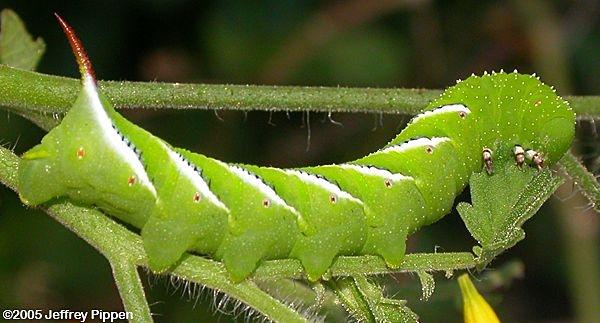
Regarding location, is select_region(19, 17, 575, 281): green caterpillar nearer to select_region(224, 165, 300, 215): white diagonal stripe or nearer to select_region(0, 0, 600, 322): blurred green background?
select_region(224, 165, 300, 215): white diagonal stripe

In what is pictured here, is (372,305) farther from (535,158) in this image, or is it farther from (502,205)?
(535,158)

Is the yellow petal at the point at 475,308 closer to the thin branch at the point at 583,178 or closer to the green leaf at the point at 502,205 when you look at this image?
the green leaf at the point at 502,205

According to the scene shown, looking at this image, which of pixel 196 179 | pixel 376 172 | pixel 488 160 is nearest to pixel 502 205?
pixel 488 160

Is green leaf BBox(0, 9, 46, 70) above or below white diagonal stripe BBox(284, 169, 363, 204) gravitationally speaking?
above

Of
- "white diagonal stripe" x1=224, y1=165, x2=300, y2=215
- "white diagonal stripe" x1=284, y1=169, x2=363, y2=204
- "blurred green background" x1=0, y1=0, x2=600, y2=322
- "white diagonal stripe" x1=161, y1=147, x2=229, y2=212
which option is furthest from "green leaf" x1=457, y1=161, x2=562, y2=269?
"blurred green background" x1=0, y1=0, x2=600, y2=322

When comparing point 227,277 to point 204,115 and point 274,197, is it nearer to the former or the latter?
point 274,197

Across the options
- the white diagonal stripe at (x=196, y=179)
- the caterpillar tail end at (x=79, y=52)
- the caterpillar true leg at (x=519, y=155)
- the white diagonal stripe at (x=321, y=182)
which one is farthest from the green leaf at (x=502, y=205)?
the caterpillar tail end at (x=79, y=52)

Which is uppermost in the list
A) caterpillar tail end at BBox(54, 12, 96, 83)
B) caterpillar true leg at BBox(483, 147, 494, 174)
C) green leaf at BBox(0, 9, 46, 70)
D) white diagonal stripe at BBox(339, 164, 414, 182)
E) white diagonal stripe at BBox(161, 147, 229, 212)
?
green leaf at BBox(0, 9, 46, 70)
